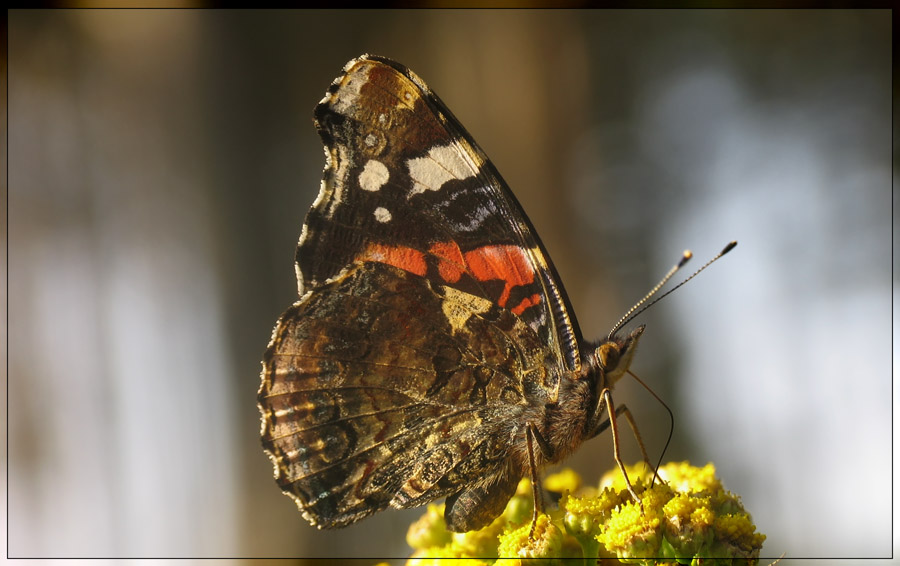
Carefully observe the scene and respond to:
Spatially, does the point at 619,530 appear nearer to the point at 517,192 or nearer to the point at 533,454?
the point at 533,454

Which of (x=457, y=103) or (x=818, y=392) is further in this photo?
(x=457, y=103)

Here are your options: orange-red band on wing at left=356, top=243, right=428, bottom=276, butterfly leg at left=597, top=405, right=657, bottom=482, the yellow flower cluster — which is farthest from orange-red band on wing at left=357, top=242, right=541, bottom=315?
the yellow flower cluster

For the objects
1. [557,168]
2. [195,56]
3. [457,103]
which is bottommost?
[557,168]

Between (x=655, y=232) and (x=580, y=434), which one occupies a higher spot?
(x=655, y=232)

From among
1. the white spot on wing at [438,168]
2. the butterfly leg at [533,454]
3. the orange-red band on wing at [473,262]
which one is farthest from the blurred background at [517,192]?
the white spot on wing at [438,168]

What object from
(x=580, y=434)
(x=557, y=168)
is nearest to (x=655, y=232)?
(x=557, y=168)

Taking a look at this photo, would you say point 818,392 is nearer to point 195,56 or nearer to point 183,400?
point 183,400

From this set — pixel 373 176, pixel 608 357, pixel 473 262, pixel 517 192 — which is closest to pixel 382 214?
pixel 373 176
